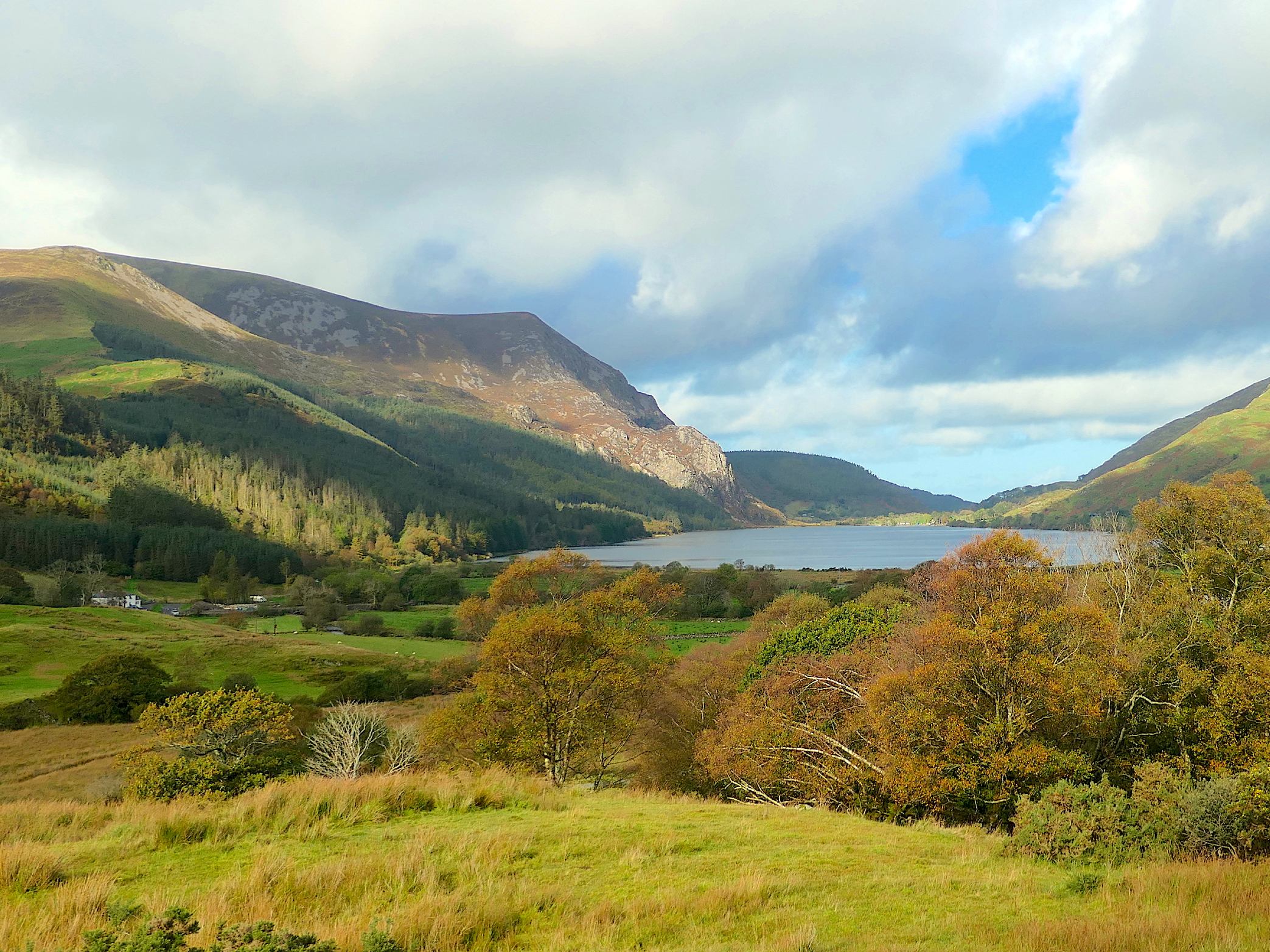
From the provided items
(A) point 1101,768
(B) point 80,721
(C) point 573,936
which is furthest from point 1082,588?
(B) point 80,721

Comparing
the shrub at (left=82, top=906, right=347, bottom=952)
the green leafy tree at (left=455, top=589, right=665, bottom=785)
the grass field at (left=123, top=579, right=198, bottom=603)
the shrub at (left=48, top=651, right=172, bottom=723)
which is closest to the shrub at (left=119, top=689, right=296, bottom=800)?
the green leafy tree at (left=455, top=589, right=665, bottom=785)

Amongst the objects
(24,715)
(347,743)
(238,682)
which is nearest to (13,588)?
(24,715)

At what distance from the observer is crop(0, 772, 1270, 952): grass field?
26.7 feet

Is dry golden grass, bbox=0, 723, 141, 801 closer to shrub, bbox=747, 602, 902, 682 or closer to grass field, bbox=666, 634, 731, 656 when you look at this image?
shrub, bbox=747, 602, 902, 682

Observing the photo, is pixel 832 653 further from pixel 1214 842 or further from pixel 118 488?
pixel 118 488

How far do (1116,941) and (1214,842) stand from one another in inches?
311

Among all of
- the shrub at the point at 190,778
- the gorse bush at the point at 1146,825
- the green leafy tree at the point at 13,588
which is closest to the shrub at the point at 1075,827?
the gorse bush at the point at 1146,825

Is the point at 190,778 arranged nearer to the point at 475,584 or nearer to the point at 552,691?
the point at 552,691

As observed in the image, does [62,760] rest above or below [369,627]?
above

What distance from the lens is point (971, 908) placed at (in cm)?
996

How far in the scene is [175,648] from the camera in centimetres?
7200

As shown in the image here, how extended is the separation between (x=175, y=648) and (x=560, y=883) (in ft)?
254

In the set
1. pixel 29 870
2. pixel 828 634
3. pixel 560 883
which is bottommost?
pixel 828 634

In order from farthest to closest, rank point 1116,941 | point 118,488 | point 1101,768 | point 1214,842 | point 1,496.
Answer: point 118,488, point 1,496, point 1101,768, point 1214,842, point 1116,941
